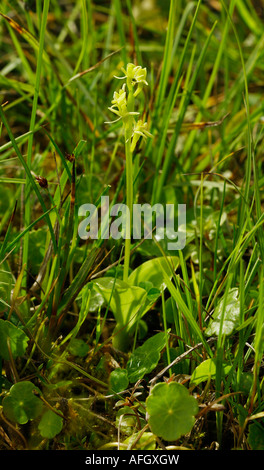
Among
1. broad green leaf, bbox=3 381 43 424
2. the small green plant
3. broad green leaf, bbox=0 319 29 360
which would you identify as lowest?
broad green leaf, bbox=3 381 43 424

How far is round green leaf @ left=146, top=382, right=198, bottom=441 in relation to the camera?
725 millimetres

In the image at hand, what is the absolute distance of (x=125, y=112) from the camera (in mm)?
831

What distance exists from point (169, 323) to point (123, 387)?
0.71ft

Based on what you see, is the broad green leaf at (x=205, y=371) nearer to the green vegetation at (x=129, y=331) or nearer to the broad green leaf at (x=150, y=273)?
the green vegetation at (x=129, y=331)

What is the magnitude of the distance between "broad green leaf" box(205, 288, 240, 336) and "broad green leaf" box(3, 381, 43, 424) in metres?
0.30

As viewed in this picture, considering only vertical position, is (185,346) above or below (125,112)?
below

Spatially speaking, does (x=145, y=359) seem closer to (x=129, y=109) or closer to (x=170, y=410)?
(x=170, y=410)

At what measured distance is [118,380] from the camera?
842mm

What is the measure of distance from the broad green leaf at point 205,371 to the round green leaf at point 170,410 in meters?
0.07

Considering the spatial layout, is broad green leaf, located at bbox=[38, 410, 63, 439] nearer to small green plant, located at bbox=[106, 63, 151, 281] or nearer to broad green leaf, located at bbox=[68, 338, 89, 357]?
broad green leaf, located at bbox=[68, 338, 89, 357]

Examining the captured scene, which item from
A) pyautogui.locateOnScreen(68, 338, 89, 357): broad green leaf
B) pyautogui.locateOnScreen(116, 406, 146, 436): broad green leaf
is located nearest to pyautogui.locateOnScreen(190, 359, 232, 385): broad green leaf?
pyautogui.locateOnScreen(116, 406, 146, 436): broad green leaf

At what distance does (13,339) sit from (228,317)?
0.36 m
